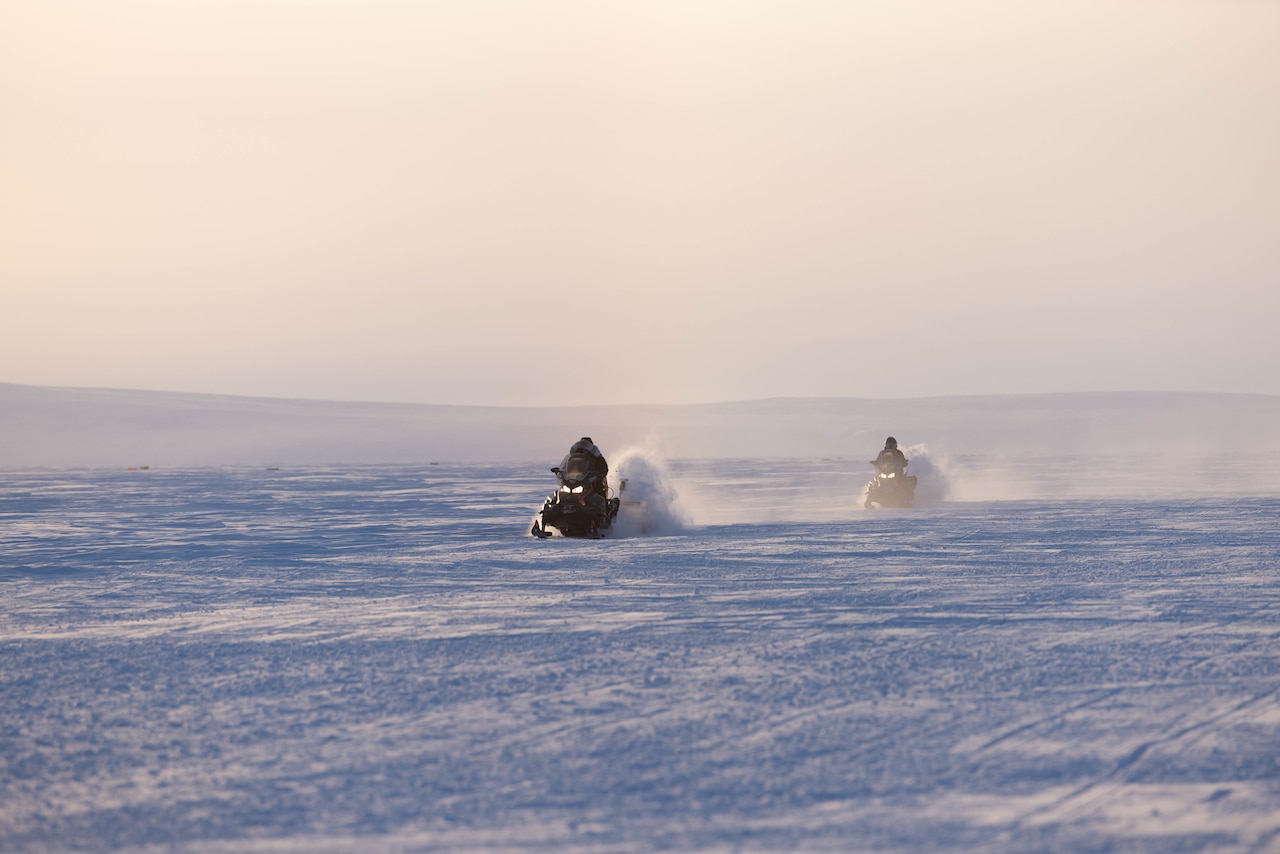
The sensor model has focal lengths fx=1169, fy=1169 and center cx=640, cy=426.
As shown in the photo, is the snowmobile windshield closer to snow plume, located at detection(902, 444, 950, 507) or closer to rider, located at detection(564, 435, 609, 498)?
rider, located at detection(564, 435, 609, 498)

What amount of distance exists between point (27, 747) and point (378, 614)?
5.73 metres

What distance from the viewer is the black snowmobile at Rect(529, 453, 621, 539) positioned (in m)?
24.4

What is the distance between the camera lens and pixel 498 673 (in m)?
9.55

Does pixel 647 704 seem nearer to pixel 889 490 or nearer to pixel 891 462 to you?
pixel 889 490

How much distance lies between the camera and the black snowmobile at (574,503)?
24406 millimetres

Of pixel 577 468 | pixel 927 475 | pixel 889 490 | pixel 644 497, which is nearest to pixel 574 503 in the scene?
pixel 577 468

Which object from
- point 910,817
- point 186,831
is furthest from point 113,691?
point 910,817

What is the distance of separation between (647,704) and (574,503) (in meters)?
16.2

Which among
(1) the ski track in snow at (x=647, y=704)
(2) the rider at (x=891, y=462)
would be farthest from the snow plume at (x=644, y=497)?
(2) the rider at (x=891, y=462)

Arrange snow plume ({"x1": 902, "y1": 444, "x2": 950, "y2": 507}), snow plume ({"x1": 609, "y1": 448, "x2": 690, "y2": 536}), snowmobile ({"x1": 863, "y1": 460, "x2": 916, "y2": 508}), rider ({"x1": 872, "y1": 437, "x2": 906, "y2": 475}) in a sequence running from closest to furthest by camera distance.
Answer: snow plume ({"x1": 609, "y1": 448, "x2": 690, "y2": 536}), snowmobile ({"x1": 863, "y1": 460, "x2": 916, "y2": 508}), rider ({"x1": 872, "y1": 437, "x2": 906, "y2": 475}), snow plume ({"x1": 902, "y1": 444, "x2": 950, "y2": 507})

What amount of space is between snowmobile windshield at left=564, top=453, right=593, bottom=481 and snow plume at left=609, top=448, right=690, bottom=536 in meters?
2.57

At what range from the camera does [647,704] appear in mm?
8328

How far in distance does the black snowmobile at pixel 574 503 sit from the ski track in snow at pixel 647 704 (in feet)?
18.0

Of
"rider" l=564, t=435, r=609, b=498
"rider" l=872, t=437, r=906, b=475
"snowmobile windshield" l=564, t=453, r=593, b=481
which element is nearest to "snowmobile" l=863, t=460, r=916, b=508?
"rider" l=872, t=437, r=906, b=475
